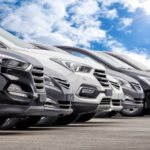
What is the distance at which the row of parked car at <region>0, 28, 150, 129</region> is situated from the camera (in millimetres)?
8703

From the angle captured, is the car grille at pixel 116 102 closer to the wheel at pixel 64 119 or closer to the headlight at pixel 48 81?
the wheel at pixel 64 119

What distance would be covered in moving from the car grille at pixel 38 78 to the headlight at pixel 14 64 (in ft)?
0.76

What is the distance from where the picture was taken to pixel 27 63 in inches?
355

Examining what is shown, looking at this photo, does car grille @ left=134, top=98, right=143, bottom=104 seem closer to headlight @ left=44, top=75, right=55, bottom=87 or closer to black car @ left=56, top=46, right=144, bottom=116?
black car @ left=56, top=46, right=144, bottom=116

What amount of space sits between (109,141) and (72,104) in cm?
322

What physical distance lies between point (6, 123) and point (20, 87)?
0.93 metres

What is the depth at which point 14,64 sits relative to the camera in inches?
347

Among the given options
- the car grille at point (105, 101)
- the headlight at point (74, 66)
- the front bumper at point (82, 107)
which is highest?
the headlight at point (74, 66)

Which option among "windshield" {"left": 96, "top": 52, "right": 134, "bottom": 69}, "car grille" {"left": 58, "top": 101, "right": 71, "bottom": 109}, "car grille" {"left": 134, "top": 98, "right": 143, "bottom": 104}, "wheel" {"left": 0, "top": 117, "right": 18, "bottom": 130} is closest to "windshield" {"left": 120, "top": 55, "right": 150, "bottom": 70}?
"windshield" {"left": 96, "top": 52, "right": 134, "bottom": 69}

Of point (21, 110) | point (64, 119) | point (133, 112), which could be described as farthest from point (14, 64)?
point (133, 112)

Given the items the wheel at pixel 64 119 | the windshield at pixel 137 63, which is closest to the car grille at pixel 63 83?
the wheel at pixel 64 119

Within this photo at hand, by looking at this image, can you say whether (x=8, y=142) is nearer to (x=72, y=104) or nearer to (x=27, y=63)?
(x=27, y=63)

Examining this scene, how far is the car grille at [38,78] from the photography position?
9.15 m

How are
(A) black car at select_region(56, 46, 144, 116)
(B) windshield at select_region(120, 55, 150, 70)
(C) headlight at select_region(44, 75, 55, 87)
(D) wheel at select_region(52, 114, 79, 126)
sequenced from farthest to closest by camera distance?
1. (B) windshield at select_region(120, 55, 150, 70)
2. (A) black car at select_region(56, 46, 144, 116)
3. (D) wheel at select_region(52, 114, 79, 126)
4. (C) headlight at select_region(44, 75, 55, 87)
